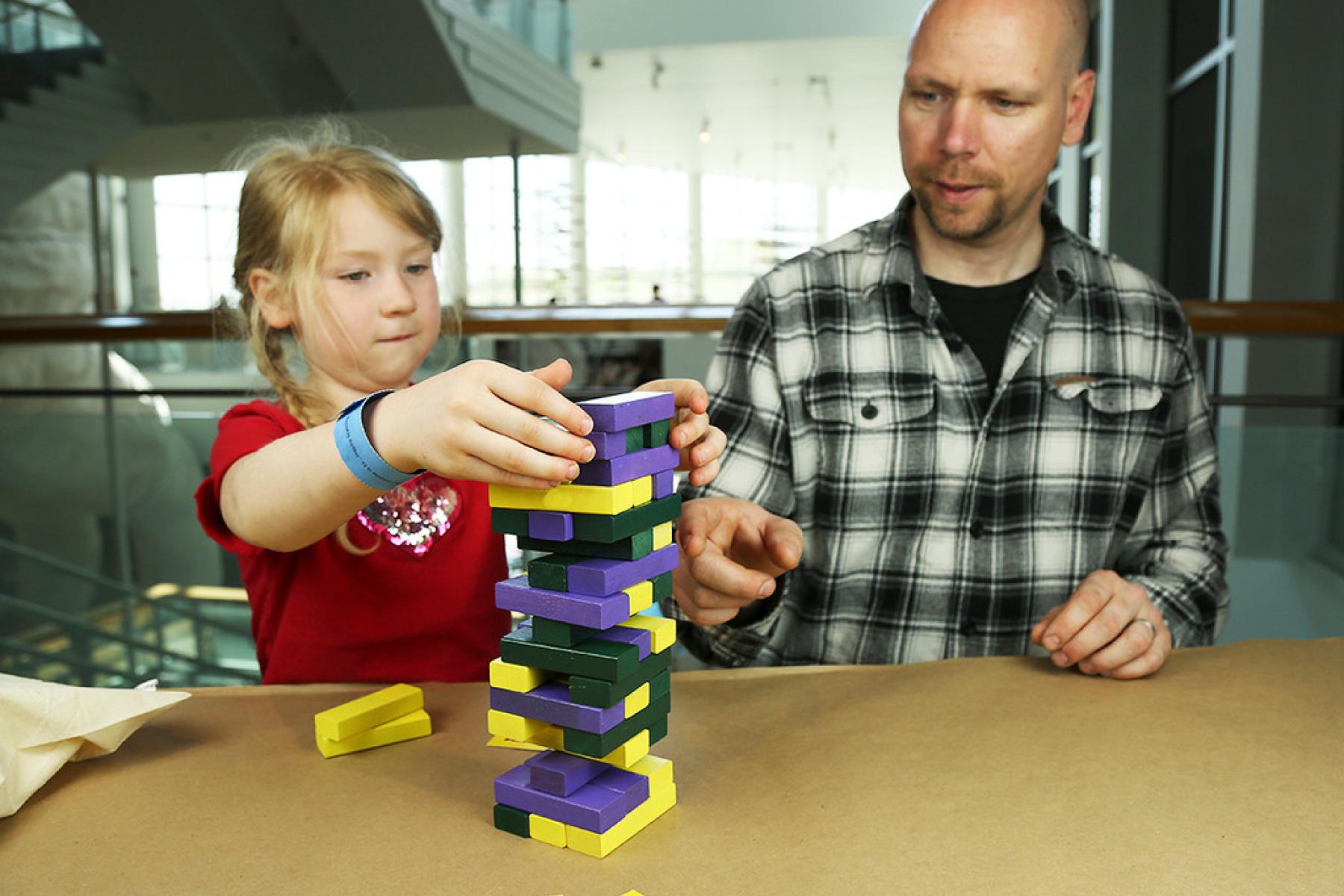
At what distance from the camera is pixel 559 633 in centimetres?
65

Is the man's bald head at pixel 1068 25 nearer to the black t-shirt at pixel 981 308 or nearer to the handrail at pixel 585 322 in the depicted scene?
the black t-shirt at pixel 981 308

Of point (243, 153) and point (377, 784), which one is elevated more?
point (243, 153)

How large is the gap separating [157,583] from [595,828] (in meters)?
2.75

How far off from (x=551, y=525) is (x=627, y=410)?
91 millimetres

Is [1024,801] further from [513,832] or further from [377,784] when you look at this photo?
[377,784]

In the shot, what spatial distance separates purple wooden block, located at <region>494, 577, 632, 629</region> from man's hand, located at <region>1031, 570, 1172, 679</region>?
1.78 feet

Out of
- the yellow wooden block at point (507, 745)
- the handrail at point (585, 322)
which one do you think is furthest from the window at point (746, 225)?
the yellow wooden block at point (507, 745)

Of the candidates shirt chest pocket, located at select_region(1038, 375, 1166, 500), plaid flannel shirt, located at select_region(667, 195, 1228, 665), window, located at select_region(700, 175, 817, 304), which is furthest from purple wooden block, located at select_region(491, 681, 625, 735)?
window, located at select_region(700, 175, 817, 304)

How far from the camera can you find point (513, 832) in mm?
678

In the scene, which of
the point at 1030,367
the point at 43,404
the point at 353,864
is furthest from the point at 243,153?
the point at 43,404

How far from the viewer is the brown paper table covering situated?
0.62m

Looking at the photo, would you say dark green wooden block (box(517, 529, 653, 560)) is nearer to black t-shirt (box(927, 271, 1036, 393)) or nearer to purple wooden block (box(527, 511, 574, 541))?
purple wooden block (box(527, 511, 574, 541))

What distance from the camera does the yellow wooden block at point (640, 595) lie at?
66 cm

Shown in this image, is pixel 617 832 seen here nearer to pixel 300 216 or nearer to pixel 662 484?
pixel 662 484
